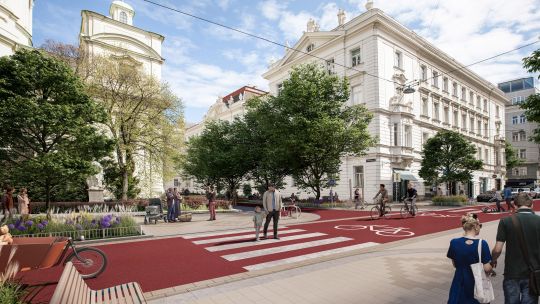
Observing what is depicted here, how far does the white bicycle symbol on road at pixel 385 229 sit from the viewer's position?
1207cm

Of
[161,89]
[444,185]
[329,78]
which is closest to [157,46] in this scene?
[161,89]

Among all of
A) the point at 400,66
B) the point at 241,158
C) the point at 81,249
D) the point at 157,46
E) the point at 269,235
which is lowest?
the point at 269,235

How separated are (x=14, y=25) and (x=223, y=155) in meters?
20.6

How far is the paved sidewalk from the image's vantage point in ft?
17.4

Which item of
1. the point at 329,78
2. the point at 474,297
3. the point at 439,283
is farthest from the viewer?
the point at 329,78

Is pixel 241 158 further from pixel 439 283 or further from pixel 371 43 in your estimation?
pixel 439 283

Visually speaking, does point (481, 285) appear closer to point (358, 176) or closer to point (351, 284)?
point (351, 284)

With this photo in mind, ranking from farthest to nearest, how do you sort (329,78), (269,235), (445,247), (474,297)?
(329,78) → (269,235) → (445,247) → (474,297)

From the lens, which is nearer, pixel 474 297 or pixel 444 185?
pixel 474 297

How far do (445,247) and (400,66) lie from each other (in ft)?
97.1

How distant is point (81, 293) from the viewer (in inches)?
144

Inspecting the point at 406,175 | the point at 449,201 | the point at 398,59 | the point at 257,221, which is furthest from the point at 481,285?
the point at 398,59

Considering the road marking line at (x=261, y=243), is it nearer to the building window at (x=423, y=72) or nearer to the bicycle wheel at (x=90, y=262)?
the bicycle wheel at (x=90, y=262)

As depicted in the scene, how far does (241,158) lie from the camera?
32.5 meters
